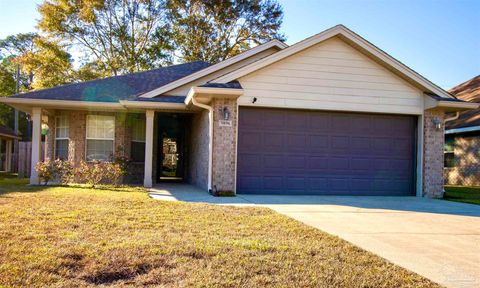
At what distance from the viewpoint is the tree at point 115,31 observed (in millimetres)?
27703

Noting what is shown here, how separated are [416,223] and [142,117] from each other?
1020cm

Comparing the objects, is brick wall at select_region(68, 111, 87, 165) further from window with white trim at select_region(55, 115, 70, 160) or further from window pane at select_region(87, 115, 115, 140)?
window with white trim at select_region(55, 115, 70, 160)

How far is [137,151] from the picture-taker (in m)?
14.6

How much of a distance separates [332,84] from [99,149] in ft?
26.4

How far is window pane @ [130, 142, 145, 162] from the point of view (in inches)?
570

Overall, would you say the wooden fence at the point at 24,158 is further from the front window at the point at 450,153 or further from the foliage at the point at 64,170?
the front window at the point at 450,153

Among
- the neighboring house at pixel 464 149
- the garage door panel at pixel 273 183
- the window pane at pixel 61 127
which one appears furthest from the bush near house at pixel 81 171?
the neighboring house at pixel 464 149

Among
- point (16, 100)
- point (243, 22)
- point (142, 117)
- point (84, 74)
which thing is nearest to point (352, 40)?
point (142, 117)

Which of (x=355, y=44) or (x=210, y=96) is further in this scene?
(x=355, y=44)

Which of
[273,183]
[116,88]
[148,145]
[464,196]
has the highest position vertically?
[116,88]

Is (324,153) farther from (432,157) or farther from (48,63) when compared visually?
(48,63)

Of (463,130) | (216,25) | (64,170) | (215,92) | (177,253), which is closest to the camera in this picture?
(177,253)

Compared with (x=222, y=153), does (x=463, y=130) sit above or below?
above

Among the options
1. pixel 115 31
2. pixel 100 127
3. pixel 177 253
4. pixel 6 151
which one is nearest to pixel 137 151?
pixel 100 127
